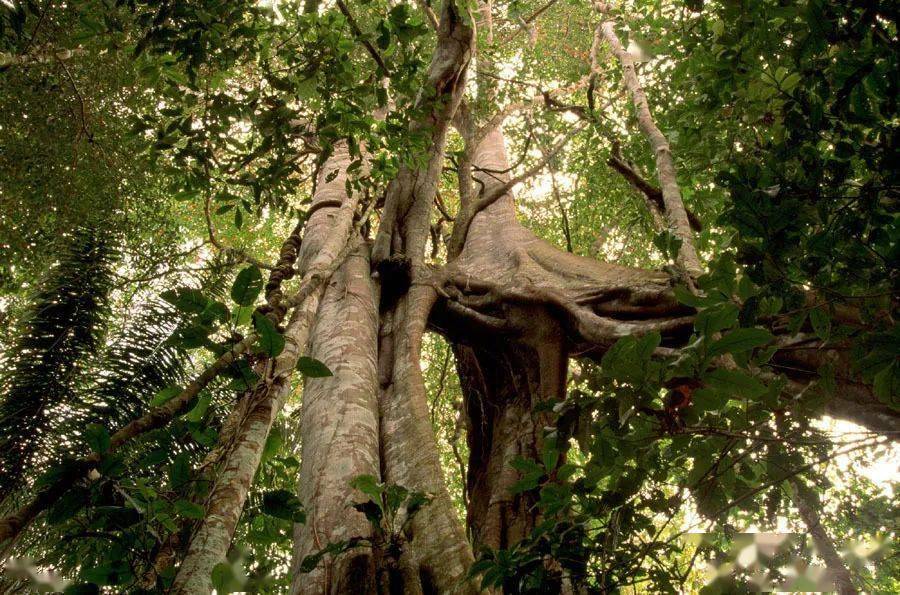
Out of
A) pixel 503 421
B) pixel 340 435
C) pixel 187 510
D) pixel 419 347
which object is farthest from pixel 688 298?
pixel 503 421

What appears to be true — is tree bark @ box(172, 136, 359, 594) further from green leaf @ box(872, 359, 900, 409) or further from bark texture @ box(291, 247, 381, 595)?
green leaf @ box(872, 359, 900, 409)

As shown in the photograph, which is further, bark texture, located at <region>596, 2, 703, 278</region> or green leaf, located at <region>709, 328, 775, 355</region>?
bark texture, located at <region>596, 2, 703, 278</region>

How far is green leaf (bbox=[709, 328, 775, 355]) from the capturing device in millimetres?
1148

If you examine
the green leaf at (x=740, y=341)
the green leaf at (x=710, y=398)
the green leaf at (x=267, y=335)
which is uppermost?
the green leaf at (x=267, y=335)

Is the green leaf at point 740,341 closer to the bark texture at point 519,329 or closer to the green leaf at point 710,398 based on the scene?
the green leaf at point 710,398

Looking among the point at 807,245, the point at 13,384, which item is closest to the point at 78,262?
the point at 13,384

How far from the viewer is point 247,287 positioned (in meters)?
1.21

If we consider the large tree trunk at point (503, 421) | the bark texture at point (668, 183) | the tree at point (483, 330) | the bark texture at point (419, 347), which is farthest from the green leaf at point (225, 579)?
the bark texture at point (668, 183)

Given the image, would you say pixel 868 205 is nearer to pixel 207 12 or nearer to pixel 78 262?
pixel 207 12

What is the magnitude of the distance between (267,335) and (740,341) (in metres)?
0.99

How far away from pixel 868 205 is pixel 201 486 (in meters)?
1.69

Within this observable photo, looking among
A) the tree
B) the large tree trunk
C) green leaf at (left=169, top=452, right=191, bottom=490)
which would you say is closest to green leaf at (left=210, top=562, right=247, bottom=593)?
the tree

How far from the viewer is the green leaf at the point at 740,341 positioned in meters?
1.15

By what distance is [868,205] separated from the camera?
1.38 meters
